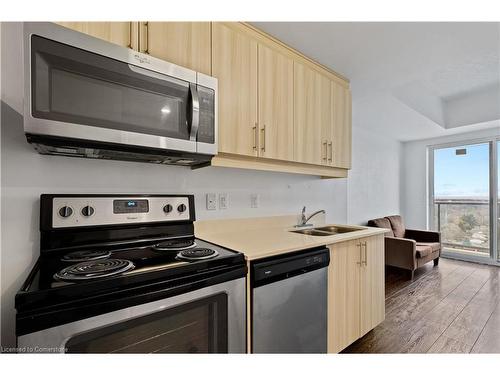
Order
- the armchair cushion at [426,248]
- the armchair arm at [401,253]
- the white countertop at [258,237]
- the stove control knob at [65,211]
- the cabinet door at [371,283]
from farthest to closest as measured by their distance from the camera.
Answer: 1. the armchair cushion at [426,248]
2. the armchair arm at [401,253]
3. the cabinet door at [371,283]
4. the white countertop at [258,237]
5. the stove control knob at [65,211]

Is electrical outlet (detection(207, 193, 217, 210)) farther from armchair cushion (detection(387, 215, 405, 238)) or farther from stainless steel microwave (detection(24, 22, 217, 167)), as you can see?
armchair cushion (detection(387, 215, 405, 238))

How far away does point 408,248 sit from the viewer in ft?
11.2

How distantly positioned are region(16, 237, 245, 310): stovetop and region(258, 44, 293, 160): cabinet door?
0.84 m

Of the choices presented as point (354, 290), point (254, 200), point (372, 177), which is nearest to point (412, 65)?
point (254, 200)

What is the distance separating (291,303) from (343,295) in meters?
0.56

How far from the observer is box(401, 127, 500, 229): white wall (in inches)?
189

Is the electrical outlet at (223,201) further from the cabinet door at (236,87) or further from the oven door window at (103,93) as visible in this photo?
the oven door window at (103,93)

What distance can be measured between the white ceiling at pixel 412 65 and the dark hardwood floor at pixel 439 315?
2282 millimetres

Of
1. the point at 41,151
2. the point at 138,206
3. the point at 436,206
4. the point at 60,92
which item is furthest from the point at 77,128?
the point at 436,206

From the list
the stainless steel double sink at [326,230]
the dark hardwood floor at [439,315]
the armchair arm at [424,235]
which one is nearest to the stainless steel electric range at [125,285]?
the stainless steel double sink at [326,230]

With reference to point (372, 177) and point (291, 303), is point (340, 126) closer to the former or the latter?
point (291, 303)

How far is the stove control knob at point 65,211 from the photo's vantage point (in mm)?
1186
